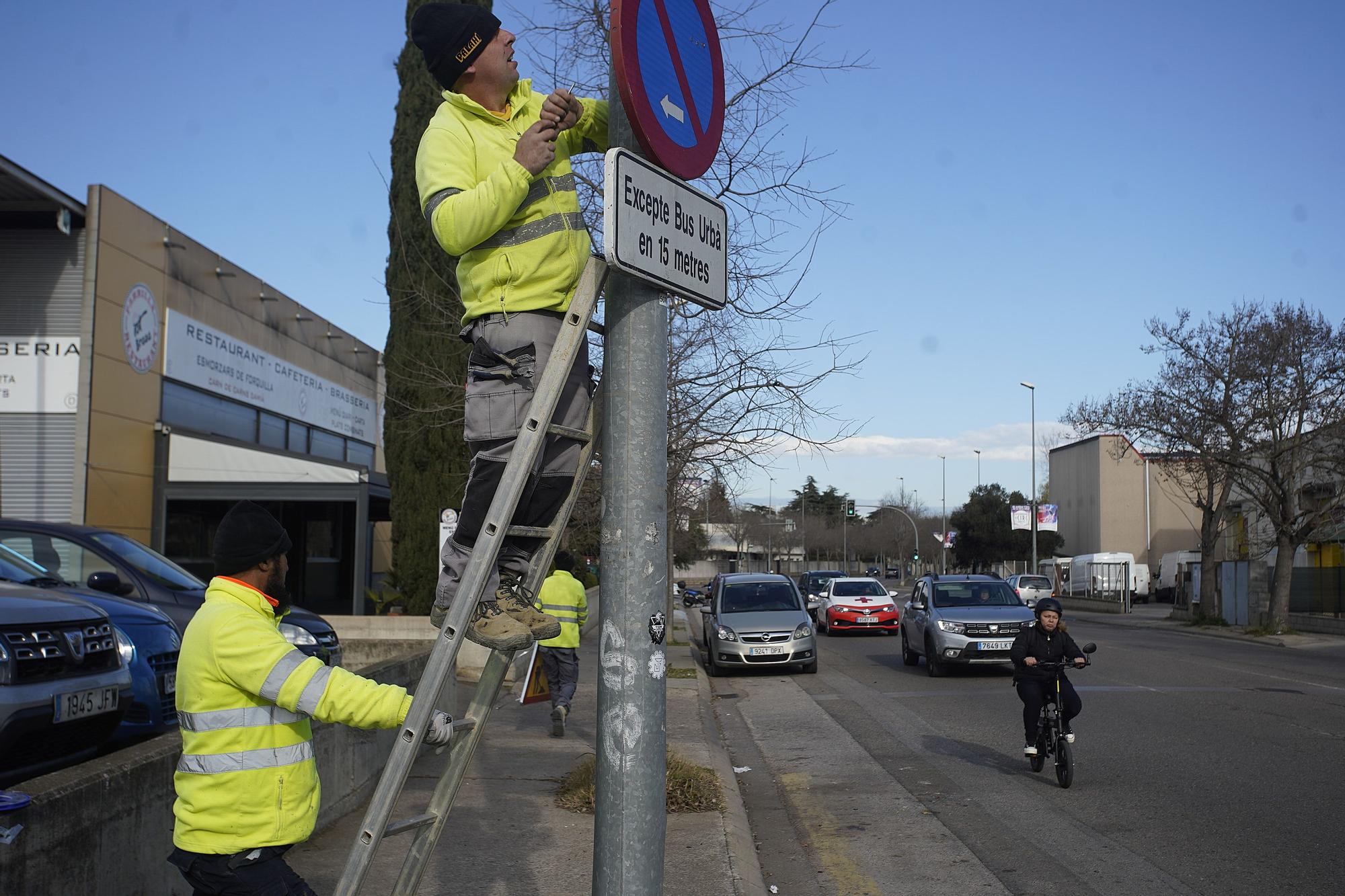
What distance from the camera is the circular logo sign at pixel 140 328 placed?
21.6 m

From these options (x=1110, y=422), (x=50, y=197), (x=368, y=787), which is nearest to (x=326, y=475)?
(x=50, y=197)

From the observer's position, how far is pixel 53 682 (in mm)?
5305

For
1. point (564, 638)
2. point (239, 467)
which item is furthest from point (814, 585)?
point (564, 638)

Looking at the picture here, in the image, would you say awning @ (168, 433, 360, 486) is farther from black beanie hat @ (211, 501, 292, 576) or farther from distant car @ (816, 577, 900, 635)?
A: black beanie hat @ (211, 501, 292, 576)

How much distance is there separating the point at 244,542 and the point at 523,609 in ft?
2.93

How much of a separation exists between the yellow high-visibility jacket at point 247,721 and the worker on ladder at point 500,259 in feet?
1.20

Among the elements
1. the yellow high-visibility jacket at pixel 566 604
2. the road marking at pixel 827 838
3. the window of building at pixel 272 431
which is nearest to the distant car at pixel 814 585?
the window of building at pixel 272 431

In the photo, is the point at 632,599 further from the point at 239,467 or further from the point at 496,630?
the point at 239,467

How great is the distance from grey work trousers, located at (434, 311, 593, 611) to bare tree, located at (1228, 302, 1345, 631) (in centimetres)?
3202

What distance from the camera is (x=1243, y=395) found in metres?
32.1

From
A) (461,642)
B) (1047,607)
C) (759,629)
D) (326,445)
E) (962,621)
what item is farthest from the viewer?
(326,445)

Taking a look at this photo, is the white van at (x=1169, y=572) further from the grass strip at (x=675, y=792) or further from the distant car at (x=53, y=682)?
the distant car at (x=53, y=682)

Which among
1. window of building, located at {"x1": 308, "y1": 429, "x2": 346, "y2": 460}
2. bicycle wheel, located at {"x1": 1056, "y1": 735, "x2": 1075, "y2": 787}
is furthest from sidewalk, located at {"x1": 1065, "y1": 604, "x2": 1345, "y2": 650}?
window of building, located at {"x1": 308, "y1": 429, "x2": 346, "y2": 460}

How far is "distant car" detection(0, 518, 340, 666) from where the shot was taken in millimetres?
8828
